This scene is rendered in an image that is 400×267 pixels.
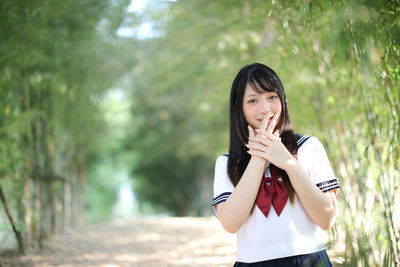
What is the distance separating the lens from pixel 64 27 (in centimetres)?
471

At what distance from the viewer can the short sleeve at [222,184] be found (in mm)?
1441

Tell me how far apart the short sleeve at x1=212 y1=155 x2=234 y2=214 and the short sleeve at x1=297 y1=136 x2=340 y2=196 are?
0.94ft

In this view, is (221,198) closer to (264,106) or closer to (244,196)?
(244,196)

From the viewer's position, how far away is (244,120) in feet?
5.02

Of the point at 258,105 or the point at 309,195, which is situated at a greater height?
the point at 258,105

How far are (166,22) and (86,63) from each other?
2223 millimetres

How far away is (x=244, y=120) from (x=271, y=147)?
225mm

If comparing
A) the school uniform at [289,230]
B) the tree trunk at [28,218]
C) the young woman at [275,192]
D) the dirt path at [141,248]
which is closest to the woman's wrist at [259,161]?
the young woman at [275,192]

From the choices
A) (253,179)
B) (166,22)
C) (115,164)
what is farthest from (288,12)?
(115,164)

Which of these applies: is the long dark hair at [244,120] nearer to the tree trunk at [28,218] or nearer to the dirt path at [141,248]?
the dirt path at [141,248]

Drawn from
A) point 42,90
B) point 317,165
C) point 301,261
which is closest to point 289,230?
point 301,261

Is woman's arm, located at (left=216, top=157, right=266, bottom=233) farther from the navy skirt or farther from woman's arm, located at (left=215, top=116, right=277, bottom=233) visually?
the navy skirt

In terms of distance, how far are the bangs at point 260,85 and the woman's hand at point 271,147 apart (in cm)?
10

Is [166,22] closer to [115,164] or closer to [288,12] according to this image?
[288,12]
